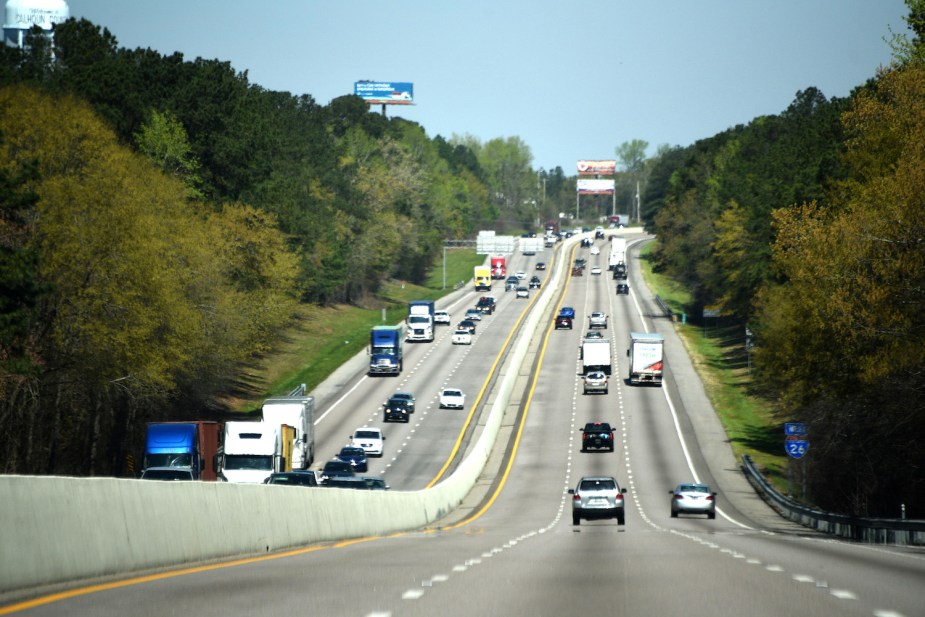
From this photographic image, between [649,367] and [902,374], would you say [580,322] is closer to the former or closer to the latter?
[649,367]

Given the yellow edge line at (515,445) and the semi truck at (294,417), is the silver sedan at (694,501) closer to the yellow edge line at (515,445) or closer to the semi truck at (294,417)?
the yellow edge line at (515,445)

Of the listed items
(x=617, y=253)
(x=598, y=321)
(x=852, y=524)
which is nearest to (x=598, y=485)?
(x=852, y=524)

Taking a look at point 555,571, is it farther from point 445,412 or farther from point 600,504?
point 445,412

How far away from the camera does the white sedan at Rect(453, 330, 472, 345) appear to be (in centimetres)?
10975

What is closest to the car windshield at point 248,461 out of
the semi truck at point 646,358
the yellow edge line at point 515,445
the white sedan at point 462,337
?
the yellow edge line at point 515,445

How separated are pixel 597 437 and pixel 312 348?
43325 mm

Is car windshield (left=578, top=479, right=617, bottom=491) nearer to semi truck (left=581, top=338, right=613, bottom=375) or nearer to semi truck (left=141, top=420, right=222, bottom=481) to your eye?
semi truck (left=141, top=420, right=222, bottom=481)

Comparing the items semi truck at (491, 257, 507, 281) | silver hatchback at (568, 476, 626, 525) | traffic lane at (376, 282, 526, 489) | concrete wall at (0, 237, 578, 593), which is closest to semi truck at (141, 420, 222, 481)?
traffic lane at (376, 282, 526, 489)

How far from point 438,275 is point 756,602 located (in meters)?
179

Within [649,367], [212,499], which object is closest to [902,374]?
[212,499]

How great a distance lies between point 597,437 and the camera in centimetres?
6931

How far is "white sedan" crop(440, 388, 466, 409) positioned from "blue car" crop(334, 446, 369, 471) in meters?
17.0

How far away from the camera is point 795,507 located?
166 feet

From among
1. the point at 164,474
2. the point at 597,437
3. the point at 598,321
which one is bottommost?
the point at 597,437
